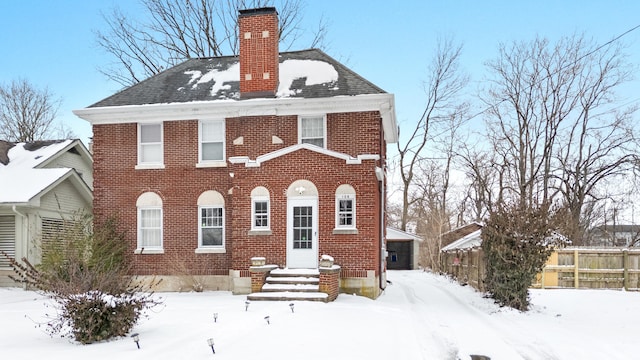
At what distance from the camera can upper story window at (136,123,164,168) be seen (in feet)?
59.4

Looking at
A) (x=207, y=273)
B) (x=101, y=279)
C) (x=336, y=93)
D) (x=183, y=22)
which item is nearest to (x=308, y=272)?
(x=207, y=273)

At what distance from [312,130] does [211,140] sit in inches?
135

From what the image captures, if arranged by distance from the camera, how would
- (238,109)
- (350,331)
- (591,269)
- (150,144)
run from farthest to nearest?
1. (591,269)
2. (150,144)
3. (238,109)
4. (350,331)

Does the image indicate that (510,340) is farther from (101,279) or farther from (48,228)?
(48,228)

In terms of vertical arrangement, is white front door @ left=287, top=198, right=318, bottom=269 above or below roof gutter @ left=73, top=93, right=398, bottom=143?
below

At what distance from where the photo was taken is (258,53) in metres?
17.6

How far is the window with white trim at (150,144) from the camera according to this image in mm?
18094

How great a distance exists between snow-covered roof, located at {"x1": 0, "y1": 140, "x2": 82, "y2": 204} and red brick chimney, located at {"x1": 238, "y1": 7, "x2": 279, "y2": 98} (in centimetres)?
833

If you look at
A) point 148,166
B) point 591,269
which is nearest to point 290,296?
point 148,166

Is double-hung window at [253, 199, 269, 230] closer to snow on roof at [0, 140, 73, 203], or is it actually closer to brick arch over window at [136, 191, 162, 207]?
brick arch over window at [136, 191, 162, 207]

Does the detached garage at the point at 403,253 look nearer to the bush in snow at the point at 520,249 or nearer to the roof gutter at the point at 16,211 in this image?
the bush in snow at the point at 520,249

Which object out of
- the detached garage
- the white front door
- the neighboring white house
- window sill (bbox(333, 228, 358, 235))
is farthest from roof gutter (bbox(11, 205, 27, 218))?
the detached garage

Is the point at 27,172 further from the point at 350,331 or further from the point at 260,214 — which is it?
the point at 350,331

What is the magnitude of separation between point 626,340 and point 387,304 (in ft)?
19.3
